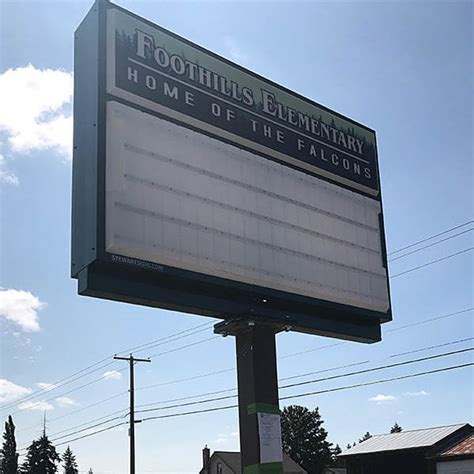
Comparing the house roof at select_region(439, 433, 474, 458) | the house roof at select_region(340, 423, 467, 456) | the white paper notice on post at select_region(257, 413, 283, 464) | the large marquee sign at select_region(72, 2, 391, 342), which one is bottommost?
the white paper notice on post at select_region(257, 413, 283, 464)

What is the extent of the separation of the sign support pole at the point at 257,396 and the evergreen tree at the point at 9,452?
62.5 meters

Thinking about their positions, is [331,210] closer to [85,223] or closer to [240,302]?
[240,302]

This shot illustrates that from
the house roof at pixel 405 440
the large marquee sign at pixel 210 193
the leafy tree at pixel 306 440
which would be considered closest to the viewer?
the large marquee sign at pixel 210 193

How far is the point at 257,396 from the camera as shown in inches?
451

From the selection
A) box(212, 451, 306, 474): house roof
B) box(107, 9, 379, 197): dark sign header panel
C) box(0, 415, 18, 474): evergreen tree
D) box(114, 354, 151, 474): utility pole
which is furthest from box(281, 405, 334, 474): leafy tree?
box(107, 9, 379, 197): dark sign header panel

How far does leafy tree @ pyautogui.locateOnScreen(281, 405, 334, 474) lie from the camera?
78.4 metres

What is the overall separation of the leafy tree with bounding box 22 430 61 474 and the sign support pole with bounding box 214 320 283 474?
6954 centimetres

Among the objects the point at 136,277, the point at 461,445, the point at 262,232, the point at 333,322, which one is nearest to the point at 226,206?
the point at 262,232

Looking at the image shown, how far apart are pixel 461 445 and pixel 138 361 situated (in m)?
16.7

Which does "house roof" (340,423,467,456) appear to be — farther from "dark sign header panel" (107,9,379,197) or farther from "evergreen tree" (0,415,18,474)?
"evergreen tree" (0,415,18,474)

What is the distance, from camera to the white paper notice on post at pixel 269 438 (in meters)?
11.2

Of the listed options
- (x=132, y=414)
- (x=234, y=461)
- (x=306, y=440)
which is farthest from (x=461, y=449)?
(x=306, y=440)

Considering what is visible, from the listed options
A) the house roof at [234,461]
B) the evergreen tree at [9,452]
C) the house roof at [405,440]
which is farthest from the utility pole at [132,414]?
the evergreen tree at [9,452]

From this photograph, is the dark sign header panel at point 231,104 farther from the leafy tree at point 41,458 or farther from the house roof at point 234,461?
the leafy tree at point 41,458
